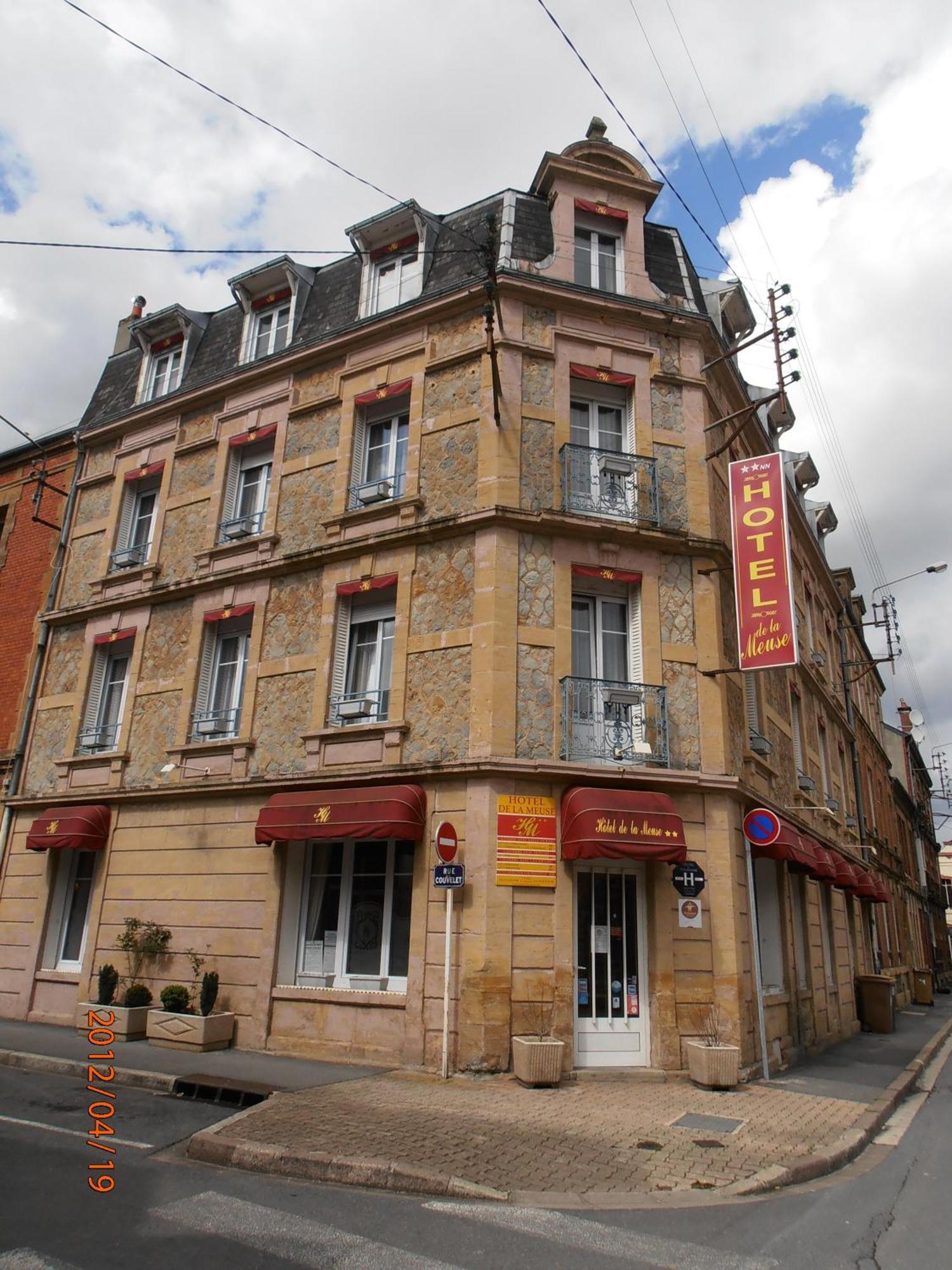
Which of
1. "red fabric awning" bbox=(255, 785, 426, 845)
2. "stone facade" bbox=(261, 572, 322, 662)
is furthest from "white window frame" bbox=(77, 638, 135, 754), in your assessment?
"red fabric awning" bbox=(255, 785, 426, 845)

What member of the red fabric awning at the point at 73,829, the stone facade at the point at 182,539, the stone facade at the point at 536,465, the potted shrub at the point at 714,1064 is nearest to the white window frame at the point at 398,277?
the stone facade at the point at 536,465

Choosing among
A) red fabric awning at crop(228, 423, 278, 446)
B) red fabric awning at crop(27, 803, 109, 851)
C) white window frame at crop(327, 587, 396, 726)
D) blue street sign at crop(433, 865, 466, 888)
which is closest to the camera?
blue street sign at crop(433, 865, 466, 888)

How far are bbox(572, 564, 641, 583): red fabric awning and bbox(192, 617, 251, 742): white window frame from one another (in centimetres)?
524

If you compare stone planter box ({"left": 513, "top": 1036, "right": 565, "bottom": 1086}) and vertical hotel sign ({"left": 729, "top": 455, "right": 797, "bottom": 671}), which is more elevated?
vertical hotel sign ({"left": 729, "top": 455, "right": 797, "bottom": 671})

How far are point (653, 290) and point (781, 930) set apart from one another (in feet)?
32.5

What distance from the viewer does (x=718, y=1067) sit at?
363 inches

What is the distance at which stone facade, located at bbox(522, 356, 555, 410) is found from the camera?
1208cm

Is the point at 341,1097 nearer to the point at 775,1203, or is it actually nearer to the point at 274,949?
the point at 274,949

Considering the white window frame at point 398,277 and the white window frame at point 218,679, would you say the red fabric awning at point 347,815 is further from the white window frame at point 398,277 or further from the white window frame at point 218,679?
the white window frame at point 398,277

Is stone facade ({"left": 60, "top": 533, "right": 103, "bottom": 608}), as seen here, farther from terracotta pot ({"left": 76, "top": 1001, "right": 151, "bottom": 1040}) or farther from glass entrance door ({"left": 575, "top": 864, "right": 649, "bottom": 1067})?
glass entrance door ({"left": 575, "top": 864, "right": 649, "bottom": 1067})

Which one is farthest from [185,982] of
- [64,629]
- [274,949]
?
[64,629]

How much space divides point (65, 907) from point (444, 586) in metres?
8.31

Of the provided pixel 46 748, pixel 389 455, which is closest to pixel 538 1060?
pixel 389 455

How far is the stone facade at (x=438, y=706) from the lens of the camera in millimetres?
10664
